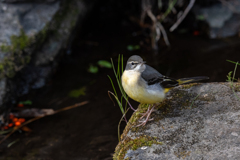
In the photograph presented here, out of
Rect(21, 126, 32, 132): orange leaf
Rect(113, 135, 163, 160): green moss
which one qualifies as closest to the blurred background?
Rect(21, 126, 32, 132): orange leaf

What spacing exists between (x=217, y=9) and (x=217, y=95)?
17.8ft

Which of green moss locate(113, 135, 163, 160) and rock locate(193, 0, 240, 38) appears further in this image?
rock locate(193, 0, 240, 38)

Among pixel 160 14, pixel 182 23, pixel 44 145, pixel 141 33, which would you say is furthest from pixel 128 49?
pixel 44 145

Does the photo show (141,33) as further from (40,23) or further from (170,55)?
(40,23)

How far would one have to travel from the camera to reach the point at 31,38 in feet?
22.7

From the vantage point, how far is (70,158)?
5.53 metres

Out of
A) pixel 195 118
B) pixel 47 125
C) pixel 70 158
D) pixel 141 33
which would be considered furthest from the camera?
pixel 141 33

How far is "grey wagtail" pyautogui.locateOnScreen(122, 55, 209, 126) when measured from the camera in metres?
4.11

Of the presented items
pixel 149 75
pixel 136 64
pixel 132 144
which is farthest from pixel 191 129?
pixel 136 64

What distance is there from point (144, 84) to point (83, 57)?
4598 millimetres

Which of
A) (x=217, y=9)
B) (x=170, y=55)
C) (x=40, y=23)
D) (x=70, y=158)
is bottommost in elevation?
(x=70, y=158)

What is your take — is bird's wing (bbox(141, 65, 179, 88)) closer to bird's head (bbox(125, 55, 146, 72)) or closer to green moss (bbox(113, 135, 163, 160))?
bird's head (bbox(125, 55, 146, 72))

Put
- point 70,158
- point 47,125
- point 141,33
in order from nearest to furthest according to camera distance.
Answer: point 70,158, point 47,125, point 141,33

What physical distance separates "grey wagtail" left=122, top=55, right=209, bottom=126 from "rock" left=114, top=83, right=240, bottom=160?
205 millimetres
